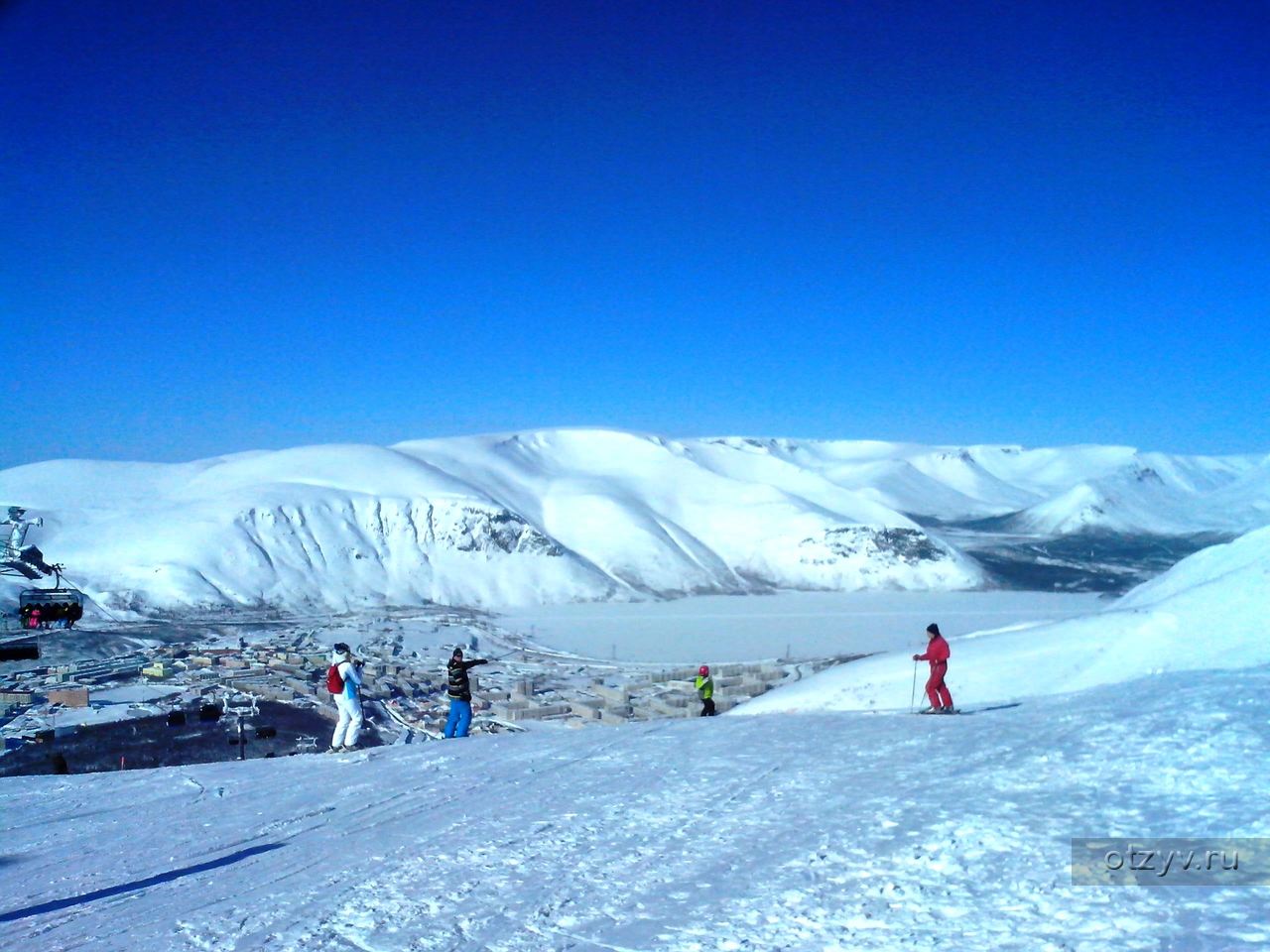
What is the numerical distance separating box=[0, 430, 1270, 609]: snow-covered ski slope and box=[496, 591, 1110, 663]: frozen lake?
142 inches

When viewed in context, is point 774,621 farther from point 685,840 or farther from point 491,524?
point 685,840

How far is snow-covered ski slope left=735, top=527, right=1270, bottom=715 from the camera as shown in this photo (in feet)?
38.0

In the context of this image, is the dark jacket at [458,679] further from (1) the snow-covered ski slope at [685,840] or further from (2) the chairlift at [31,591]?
(2) the chairlift at [31,591]

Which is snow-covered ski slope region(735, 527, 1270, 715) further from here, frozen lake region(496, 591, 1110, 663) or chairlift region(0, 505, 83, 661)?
frozen lake region(496, 591, 1110, 663)

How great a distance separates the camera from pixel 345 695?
10.7m

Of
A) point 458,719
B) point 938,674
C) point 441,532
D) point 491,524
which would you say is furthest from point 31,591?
point 491,524

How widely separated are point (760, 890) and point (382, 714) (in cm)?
1854

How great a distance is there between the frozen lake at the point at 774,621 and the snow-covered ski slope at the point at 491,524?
3.60m

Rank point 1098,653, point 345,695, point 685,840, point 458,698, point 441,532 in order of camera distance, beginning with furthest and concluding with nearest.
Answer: point 441,532 → point 1098,653 → point 458,698 → point 345,695 → point 685,840

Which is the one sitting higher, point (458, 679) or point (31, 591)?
point (31, 591)

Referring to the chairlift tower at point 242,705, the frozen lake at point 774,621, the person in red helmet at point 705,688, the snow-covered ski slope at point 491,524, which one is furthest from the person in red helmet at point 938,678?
the snow-covered ski slope at point 491,524

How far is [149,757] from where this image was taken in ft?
57.7

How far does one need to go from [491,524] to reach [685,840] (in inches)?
2160

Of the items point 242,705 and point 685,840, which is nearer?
point 685,840
